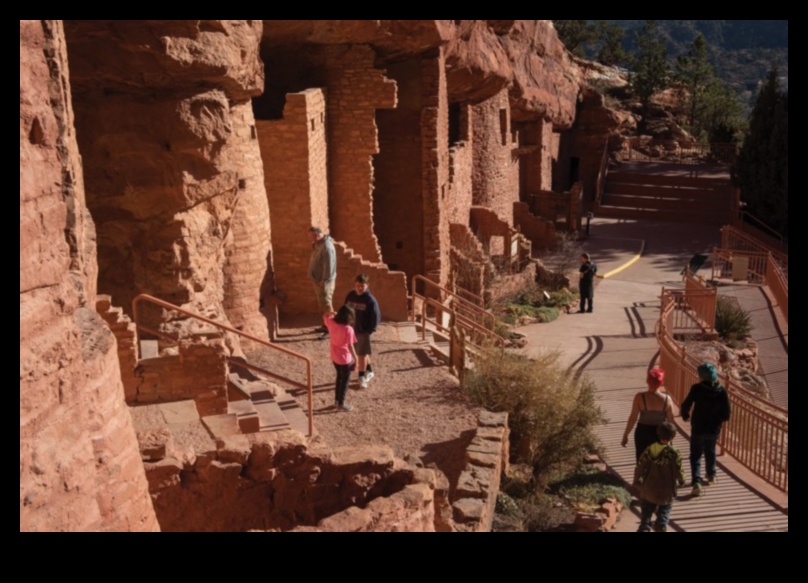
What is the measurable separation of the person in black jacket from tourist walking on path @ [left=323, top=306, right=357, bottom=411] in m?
3.47

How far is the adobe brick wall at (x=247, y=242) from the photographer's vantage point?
12398 millimetres

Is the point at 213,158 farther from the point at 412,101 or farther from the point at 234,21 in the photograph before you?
the point at 412,101

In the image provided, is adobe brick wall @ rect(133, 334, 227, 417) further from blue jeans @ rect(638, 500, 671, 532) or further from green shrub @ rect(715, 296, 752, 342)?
green shrub @ rect(715, 296, 752, 342)

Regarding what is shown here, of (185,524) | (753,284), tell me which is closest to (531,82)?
(753,284)

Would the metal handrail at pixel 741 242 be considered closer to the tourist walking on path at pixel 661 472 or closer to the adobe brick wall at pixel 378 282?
the adobe brick wall at pixel 378 282

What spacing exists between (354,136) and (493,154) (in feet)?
30.6

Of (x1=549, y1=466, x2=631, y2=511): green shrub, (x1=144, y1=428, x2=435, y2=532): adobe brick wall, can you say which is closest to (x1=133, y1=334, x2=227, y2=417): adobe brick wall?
(x1=144, y1=428, x2=435, y2=532): adobe brick wall

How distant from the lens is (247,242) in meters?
12.7

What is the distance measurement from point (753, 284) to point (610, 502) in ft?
41.8

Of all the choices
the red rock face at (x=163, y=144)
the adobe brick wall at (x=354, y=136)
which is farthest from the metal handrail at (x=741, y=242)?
the red rock face at (x=163, y=144)

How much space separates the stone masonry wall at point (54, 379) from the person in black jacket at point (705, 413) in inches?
210

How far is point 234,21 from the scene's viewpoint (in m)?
11.5

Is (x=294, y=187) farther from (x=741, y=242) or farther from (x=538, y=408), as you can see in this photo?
(x=741, y=242)

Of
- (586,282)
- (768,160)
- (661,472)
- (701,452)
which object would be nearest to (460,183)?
(586,282)
